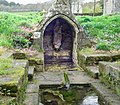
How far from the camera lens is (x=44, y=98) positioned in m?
6.93

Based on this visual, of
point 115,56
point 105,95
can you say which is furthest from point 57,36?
point 105,95

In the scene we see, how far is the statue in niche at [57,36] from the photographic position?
42.5 feet

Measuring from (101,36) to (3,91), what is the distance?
34.0 ft

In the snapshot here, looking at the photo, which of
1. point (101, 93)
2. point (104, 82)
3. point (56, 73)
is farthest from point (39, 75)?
point (101, 93)

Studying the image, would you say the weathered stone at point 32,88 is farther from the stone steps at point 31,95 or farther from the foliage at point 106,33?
the foliage at point 106,33

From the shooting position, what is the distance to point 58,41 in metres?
13.0

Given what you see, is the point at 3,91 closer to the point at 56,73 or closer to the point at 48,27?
the point at 56,73

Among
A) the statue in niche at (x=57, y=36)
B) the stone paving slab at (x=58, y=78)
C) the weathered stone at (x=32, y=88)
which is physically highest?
the statue in niche at (x=57, y=36)

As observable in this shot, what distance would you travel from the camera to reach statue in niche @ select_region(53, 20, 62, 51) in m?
13.0

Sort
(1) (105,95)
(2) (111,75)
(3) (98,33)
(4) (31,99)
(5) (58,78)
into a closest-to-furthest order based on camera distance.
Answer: (4) (31,99) → (1) (105,95) → (2) (111,75) → (5) (58,78) → (3) (98,33)

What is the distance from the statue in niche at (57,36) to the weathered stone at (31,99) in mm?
6473

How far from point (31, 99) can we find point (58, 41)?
7.08m

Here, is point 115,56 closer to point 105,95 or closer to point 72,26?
point 72,26

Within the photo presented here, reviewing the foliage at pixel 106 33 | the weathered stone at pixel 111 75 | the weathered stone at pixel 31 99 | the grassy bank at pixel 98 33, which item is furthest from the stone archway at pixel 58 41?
the weathered stone at pixel 31 99
